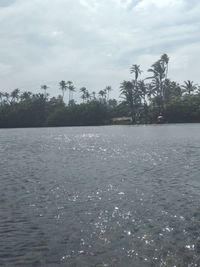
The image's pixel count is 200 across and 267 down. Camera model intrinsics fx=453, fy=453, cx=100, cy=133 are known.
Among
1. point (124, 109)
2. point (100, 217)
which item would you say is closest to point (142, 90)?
point (124, 109)

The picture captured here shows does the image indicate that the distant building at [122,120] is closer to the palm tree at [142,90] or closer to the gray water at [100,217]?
the palm tree at [142,90]

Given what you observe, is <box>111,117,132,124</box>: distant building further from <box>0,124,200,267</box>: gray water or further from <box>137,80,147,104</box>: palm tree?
<box>0,124,200,267</box>: gray water

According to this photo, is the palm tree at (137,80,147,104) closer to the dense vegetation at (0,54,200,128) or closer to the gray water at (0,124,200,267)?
the dense vegetation at (0,54,200,128)

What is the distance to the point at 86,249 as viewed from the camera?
16281mm

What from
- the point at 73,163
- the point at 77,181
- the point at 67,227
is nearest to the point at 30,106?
the point at 73,163

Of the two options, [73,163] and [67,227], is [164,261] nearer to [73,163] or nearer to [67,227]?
[67,227]

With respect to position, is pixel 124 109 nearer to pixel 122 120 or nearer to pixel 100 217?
pixel 122 120

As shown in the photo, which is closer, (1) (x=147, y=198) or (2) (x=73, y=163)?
(1) (x=147, y=198)

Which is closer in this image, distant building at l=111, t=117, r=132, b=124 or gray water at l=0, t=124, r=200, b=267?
gray water at l=0, t=124, r=200, b=267

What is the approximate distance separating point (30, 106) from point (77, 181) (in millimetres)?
163679

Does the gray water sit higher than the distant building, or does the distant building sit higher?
the distant building

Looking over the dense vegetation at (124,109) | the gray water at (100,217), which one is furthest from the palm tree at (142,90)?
the gray water at (100,217)

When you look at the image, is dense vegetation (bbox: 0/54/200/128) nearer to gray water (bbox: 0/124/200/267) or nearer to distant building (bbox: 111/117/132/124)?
distant building (bbox: 111/117/132/124)

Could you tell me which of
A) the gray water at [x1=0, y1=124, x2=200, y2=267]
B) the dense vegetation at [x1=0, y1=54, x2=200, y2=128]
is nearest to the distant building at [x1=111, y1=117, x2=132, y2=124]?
the dense vegetation at [x1=0, y1=54, x2=200, y2=128]
